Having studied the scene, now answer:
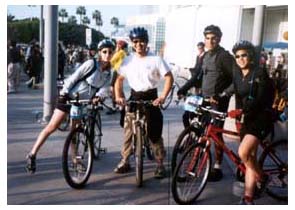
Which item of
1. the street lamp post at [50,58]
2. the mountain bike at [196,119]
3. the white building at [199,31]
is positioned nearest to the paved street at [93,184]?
the mountain bike at [196,119]

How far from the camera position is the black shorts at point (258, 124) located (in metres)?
3.87

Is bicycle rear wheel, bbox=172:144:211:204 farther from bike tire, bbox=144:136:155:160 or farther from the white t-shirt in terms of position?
the white t-shirt

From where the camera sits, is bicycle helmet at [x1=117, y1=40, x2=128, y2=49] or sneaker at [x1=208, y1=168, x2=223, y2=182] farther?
bicycle helmet at [x1=117, y1=40, x2=128, y2=49]

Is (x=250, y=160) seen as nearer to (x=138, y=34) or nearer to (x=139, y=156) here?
(x=139, y=156)

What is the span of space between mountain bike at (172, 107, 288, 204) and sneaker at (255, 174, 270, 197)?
0.06 metres

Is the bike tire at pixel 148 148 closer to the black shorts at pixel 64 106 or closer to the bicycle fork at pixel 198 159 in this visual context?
the bicycle fork at pixel 198 159

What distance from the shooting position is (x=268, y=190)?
14.5ft

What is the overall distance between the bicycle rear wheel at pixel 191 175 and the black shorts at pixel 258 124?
54cm

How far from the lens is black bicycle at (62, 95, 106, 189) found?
4.46 metres

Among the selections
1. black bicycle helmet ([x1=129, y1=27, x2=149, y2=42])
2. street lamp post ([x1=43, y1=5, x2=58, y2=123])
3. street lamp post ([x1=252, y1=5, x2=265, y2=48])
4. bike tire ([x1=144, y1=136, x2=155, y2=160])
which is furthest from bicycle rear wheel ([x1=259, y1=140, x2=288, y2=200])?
street lamp post ([x1=43, y1=5, x2=58, y2=123])

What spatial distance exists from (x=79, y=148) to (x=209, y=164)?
1.42 m
